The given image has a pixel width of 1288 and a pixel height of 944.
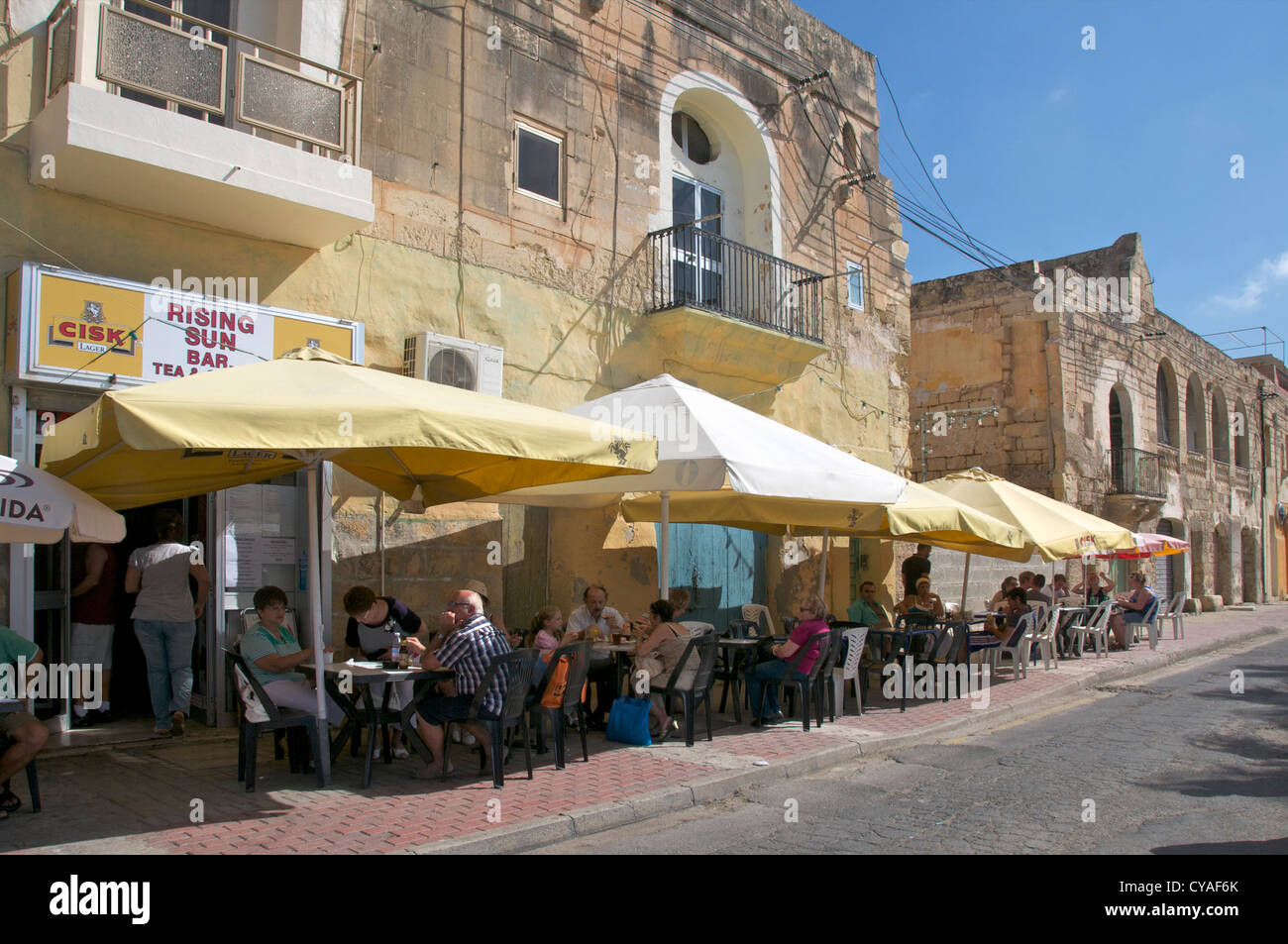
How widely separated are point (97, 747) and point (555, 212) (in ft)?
23.9

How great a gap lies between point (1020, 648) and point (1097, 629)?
391 centimetres

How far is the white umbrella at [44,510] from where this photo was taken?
5.36 meters

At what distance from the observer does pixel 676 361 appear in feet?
41.9

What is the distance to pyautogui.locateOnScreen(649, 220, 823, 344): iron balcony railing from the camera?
1276 centimetres

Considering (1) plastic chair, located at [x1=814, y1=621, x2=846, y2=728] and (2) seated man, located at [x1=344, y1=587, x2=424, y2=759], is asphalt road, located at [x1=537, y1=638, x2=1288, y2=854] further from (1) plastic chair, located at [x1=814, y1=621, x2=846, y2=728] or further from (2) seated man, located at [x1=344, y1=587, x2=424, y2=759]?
(2) seated man, located at [x1=344, y1=587, x2=424, y2=759]

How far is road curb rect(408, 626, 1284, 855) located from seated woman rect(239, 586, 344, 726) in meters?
1.90

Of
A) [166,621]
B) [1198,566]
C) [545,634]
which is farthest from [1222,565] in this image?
[166,621]

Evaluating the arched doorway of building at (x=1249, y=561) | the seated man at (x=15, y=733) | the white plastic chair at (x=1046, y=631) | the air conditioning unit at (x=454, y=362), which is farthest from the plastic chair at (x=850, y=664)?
the arched doorway of building at (x=1249, y=561)

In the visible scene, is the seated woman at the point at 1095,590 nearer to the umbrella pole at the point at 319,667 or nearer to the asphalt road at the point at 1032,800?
the asphalt road at the point at 1032,800

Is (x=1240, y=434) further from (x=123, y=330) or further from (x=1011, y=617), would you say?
(x=123, y=330)

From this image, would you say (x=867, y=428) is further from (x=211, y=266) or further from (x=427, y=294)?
(x=211, y=266)

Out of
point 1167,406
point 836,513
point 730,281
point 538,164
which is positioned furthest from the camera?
point 1167,406

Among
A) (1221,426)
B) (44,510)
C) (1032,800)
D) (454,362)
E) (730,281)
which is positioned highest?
(1221,426)

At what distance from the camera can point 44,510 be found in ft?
18.0
